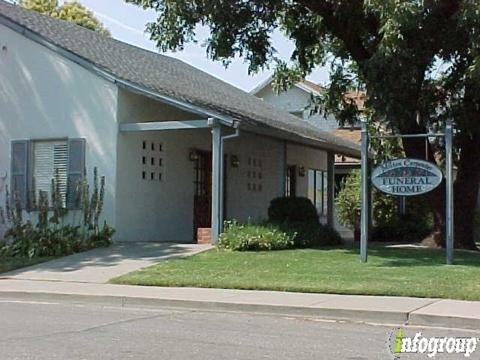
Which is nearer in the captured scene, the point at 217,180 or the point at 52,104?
the point at 217,180

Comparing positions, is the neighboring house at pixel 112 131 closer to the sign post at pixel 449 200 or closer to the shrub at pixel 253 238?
the shrub at pixel 253 238

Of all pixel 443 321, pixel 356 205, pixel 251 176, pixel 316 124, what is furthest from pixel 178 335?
pixel 316 124

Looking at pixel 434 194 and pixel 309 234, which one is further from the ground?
pixel 434 194

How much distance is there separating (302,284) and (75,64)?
374 inches

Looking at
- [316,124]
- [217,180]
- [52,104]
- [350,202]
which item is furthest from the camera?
[316,124]

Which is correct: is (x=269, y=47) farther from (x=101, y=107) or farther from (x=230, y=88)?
(x=230, y=88)

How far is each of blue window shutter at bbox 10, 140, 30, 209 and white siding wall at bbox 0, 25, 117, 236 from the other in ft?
0.70

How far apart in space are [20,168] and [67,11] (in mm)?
25853

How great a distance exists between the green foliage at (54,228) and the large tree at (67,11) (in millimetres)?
25516

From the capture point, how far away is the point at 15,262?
54.5 feet

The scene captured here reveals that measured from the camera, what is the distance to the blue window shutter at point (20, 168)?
1988cm

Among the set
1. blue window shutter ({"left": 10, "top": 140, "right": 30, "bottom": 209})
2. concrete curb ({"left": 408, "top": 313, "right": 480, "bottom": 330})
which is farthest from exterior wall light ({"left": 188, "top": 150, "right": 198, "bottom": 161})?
concrete curb ({"left": 408, "top": 313, "right": 480, "bottom": 330})

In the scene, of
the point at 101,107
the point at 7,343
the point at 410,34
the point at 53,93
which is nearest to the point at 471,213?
the point at 410,34

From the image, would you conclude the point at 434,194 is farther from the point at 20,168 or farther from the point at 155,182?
the point at 20,168
